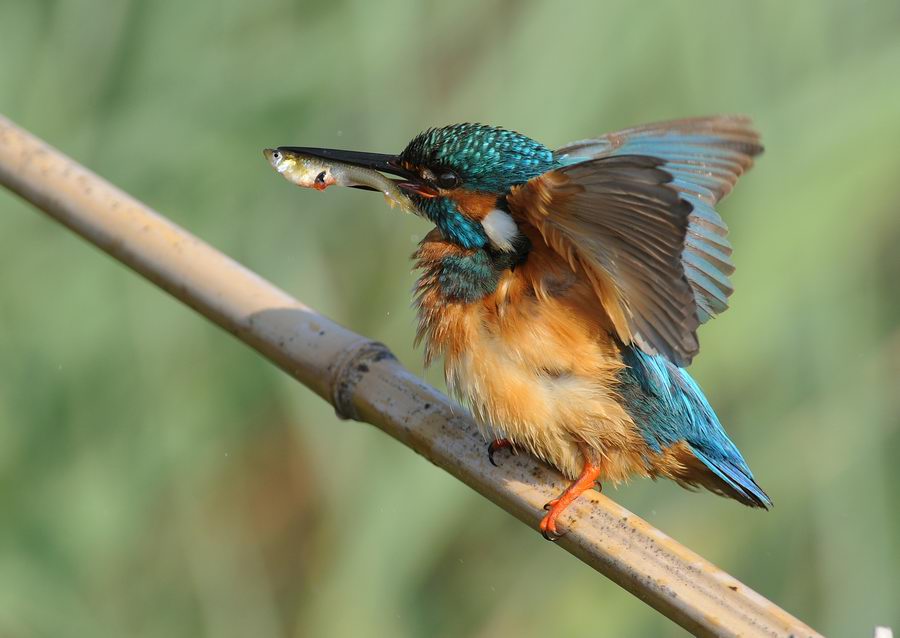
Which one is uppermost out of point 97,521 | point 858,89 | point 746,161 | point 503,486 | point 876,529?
point 858,89

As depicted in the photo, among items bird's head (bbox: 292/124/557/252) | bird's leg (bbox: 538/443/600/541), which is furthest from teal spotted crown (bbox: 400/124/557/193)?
bird's leg (bbox: 538/443/600/541)

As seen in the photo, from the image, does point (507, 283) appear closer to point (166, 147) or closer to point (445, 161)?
point (445, 161)

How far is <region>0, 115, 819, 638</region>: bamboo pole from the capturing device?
1.44m

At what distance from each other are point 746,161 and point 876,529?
714 mm

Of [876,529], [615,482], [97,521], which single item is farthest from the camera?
[97,521]

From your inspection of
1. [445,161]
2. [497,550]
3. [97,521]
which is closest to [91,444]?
[97,521]

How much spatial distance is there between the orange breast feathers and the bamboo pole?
0.22 feet

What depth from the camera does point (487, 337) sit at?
67.9 inches

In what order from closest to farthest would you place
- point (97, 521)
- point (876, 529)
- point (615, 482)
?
point (615, 482), point (876, 529), point (97, 521)

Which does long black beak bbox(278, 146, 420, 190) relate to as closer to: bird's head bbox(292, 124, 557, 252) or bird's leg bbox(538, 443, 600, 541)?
bird's head bbox(292, 124, 557, 252)

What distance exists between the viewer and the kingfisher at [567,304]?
1611mm

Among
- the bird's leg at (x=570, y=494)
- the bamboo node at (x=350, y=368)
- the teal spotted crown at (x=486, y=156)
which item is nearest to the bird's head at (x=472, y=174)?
the teal spotted crown at (x=486, y=156)

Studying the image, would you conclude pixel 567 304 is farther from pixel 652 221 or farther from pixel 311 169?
pixel 311 169

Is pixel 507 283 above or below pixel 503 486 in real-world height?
above
